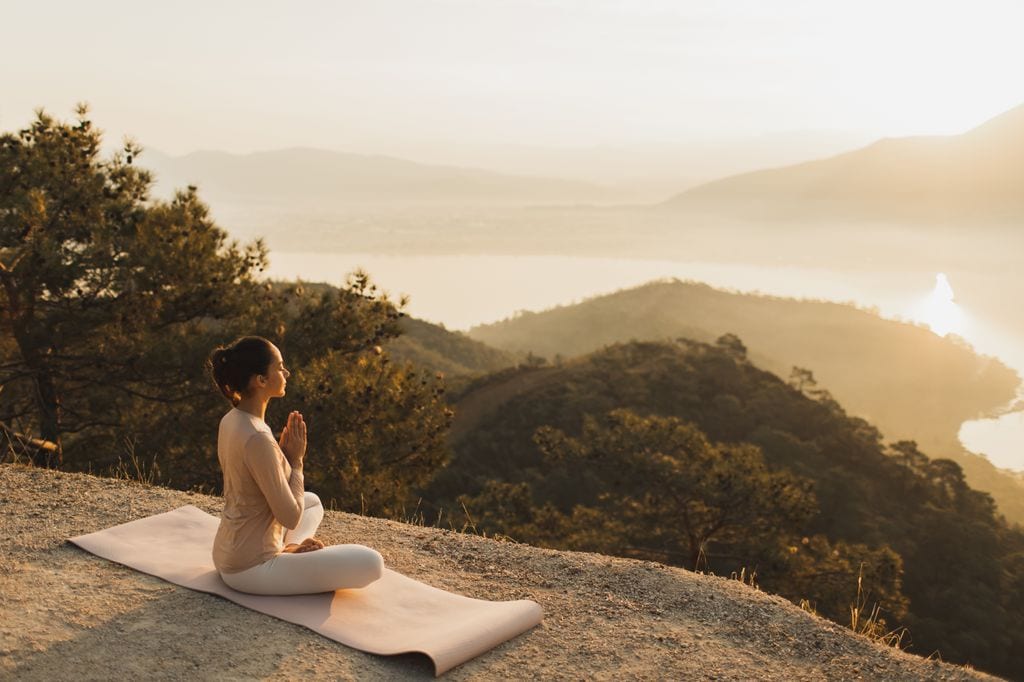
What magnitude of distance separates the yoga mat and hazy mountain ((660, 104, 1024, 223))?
441 ft

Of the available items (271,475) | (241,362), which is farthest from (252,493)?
(241,362)

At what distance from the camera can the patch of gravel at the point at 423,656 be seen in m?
→ 4.19

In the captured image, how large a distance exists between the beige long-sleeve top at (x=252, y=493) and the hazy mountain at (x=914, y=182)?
135007 millimetres

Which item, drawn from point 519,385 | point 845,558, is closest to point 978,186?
point 519,385

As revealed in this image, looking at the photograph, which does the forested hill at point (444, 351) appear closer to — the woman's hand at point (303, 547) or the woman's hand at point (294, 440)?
the woman's hand at point (303, 547)

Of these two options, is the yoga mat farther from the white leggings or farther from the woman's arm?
the woman's arm

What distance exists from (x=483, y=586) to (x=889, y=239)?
138 m

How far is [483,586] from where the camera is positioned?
215 inches

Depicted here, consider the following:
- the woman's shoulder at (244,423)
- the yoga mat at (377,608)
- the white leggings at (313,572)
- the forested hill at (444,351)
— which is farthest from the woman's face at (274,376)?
the forested hill at (444,351)

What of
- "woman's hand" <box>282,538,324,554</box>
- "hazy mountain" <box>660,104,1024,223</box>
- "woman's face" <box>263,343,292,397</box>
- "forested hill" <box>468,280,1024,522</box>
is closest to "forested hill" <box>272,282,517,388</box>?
"forested hill" <box>468,280,1024,522</box>

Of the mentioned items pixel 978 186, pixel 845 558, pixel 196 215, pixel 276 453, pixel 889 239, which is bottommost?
pixel 845 558

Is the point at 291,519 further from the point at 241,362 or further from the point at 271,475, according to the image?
the point at 241,362

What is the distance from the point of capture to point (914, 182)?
13775 cm

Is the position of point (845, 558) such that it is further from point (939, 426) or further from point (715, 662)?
point (939, 426)
